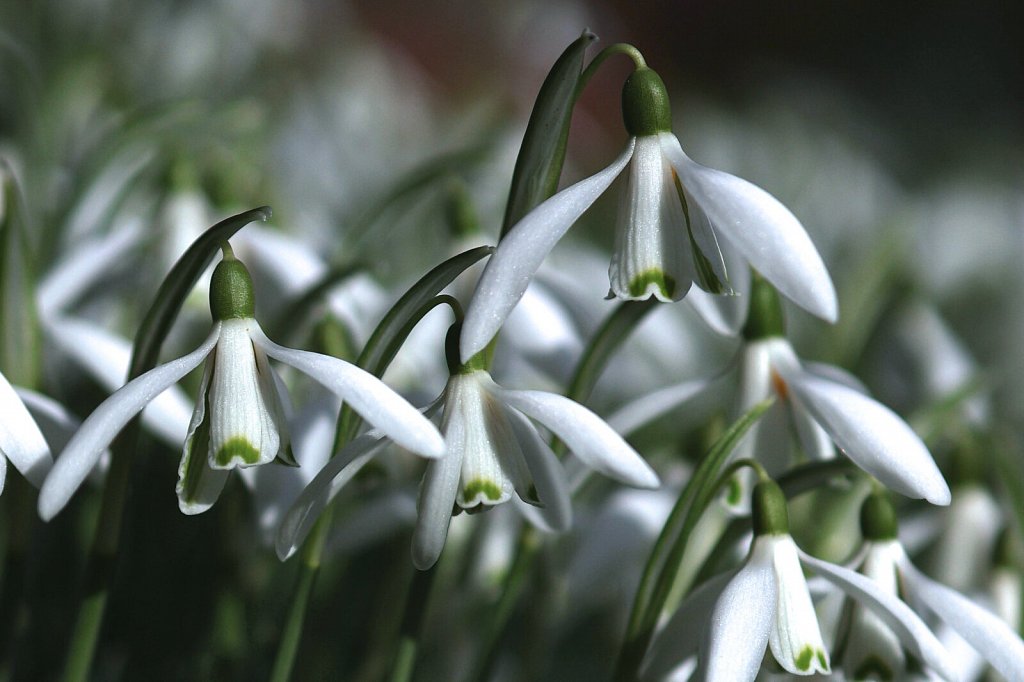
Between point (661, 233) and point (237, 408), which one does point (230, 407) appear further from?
point (661, 233)

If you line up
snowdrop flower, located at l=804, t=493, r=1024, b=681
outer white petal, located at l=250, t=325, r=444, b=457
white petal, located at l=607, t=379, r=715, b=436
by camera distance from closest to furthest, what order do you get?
outer white petal, located at l=250, t=325, r=444, b=457 < snowdrop flower, located at l=804, t=493, r=1024, b=681 < white petal, located at l=607, t=379, r=715, b=436

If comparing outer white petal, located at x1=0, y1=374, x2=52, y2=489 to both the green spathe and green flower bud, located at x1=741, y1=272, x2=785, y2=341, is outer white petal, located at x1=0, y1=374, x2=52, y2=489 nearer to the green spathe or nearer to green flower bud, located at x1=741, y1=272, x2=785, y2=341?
the green spathe

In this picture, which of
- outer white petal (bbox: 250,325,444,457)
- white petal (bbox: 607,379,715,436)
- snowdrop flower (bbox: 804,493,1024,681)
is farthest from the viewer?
white petal (bbox: 607,379,715,436)

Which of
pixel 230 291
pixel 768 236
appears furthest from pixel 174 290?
pixel 768 236

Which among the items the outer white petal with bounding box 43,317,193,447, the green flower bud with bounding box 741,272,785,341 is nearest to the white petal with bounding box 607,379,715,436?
the green flower bud with bounding box 741,272,785,341

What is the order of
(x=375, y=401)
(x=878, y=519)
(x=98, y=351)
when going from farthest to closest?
(x=98, y=351) < (x=878, y=519) < (x=375, y=401)

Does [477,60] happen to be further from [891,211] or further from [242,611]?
[242,611]

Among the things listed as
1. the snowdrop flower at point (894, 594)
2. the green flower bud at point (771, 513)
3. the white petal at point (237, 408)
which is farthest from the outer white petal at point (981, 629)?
the white petal at point (237, 408)
